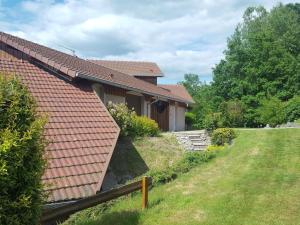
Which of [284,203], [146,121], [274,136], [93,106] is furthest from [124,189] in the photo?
[274,136]

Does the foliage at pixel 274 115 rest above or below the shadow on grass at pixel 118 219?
above

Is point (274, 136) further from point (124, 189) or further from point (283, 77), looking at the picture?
point (283, 77)

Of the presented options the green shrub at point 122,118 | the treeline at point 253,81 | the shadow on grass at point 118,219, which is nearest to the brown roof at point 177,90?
the treeline at point 253,81

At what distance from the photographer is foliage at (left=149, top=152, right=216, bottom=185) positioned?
13.2 meters

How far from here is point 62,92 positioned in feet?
51.2

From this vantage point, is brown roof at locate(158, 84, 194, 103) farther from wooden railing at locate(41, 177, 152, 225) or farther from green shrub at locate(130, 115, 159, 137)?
wooden railing at locate(41, 177, 152, 225)

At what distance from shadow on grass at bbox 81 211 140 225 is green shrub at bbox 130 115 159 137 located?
8928 mm

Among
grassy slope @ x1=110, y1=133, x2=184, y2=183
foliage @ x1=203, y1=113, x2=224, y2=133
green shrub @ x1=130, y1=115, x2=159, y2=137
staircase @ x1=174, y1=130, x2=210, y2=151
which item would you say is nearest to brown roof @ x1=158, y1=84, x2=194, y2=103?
foliage @ x1=203, y1=113, x2=224, y2=133

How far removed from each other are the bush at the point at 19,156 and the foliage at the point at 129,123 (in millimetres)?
11777

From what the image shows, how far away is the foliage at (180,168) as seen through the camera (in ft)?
43.2

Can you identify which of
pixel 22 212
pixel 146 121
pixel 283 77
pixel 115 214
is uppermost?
pixel 283 77

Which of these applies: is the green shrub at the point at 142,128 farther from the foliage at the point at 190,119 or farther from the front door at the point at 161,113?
the foliage at the point at 190,119

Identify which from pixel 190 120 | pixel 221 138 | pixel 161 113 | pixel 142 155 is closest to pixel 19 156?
pixel 142 155

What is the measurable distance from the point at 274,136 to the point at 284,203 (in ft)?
33.7
